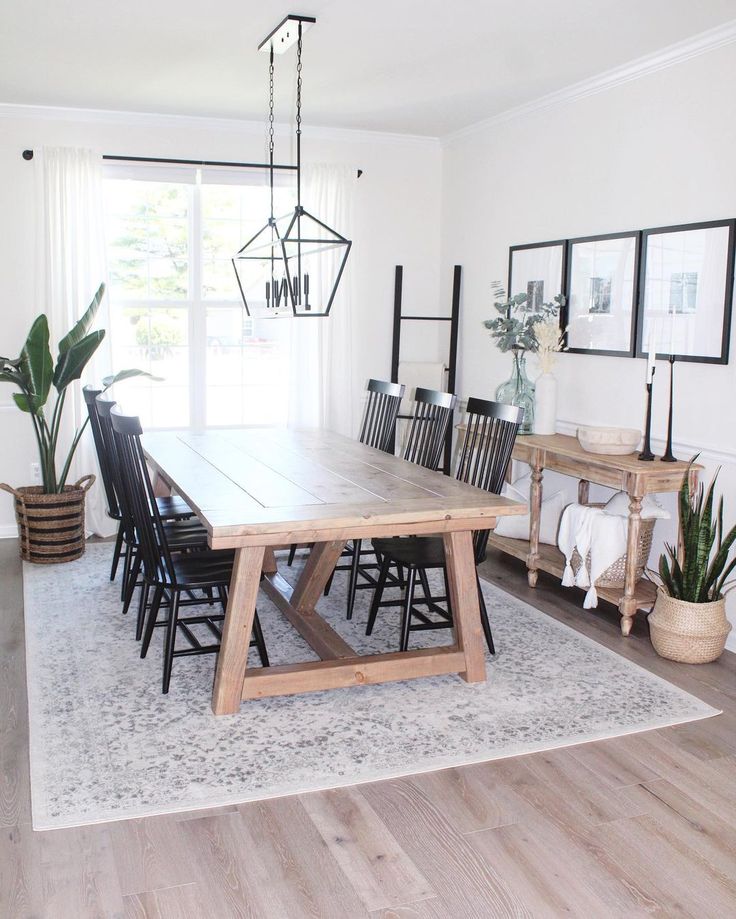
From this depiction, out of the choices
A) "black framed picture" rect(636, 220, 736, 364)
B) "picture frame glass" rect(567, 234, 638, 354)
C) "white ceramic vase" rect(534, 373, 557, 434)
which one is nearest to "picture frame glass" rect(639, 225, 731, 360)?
"black framed picture" rect(636, 220, 736, 364)

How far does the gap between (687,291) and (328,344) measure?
2.53 meters

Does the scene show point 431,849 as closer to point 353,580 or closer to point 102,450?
point 353,580

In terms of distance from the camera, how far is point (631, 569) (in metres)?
3.96

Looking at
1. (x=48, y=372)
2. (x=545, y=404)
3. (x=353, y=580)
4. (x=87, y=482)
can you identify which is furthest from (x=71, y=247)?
(x=545, y=404)

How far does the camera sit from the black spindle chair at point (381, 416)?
4.74 m

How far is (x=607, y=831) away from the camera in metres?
2.46

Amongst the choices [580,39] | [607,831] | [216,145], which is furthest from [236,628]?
[216,145]

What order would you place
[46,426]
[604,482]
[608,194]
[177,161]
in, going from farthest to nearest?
[177,161]
[46,426]
[608,194]
[604,482]

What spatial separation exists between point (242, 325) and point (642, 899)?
448cm

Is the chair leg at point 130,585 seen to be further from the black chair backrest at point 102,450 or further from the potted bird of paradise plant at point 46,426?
the potted bird of paradise plant at point 46,426

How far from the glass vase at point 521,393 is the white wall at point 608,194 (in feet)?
0.67

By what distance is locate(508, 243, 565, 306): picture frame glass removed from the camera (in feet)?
16.2

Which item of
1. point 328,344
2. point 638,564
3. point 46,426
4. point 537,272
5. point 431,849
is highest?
point 537,272

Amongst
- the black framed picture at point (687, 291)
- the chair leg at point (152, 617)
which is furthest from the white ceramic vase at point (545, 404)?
the chair leg at point (152, 617)
